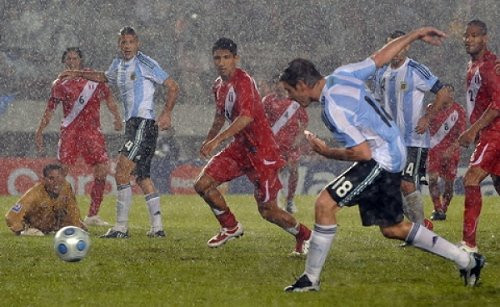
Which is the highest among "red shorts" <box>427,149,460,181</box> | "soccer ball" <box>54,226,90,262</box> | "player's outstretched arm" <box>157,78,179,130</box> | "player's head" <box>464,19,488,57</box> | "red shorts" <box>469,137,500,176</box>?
"player's head" <box>464,19,488,57</box>

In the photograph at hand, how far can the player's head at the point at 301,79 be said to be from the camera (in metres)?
6.74

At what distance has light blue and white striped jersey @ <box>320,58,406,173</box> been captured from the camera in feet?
21.8

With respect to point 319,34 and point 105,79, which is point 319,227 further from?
point 319,34

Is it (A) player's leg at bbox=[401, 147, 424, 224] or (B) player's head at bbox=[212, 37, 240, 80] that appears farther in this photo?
(A) player's leg at bbox=[401, 147, 424, 224]

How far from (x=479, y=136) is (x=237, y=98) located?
2.18 m

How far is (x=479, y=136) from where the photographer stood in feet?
29.7

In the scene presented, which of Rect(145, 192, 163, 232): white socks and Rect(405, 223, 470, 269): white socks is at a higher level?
Rect(405, 223, 470, 269): white socks

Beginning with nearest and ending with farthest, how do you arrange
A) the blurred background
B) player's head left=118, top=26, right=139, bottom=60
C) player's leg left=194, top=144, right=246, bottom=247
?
1. player's leg left=194, top=144, right=246, bottom=247
2. player's head left=118, top=26, right=139, bottom=60
3. the blurred background

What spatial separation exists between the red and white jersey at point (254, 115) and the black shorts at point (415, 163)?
166 cm

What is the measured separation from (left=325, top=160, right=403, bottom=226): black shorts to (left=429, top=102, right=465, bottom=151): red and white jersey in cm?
940

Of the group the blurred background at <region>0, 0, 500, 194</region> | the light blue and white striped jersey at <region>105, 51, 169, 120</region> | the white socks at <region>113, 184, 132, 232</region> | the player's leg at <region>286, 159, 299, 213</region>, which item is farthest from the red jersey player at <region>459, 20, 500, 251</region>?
the blurred background at <region>0, 0, 500, 194</region>

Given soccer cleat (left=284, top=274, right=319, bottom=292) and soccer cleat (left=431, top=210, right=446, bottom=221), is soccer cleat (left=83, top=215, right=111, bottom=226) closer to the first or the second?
soccer cleat (left=431, top=210, right=446, bottom=221)

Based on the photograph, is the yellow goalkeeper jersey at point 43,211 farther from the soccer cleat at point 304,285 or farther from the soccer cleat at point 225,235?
the soccer cleat at point 304,285

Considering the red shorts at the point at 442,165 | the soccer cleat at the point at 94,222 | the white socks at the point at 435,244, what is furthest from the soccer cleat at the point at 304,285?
the red shorts at the point at 442,165
